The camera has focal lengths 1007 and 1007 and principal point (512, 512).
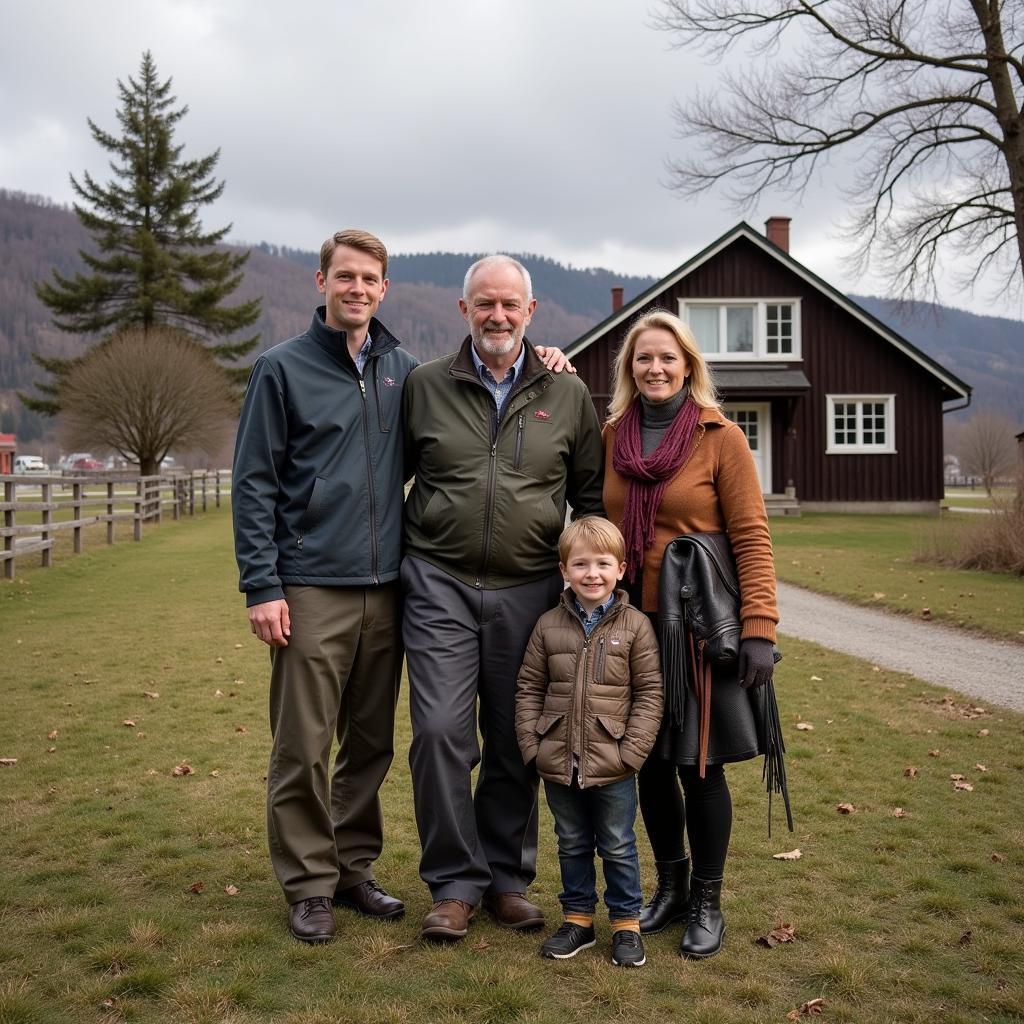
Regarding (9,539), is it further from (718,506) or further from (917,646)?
(718,506)

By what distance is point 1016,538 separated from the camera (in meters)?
14.0

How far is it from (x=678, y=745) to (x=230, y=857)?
223cm

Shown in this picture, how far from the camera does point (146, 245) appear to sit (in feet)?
141

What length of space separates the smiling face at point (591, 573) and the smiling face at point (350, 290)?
4.02 feet

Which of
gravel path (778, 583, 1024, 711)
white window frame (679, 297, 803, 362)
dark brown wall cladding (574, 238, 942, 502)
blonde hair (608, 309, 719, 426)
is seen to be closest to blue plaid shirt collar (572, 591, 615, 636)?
blonde hair (608, 309, 719, 426)

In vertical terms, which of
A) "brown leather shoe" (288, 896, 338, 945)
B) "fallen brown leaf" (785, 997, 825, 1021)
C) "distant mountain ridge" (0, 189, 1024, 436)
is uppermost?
"distant mountain ridge" (0, 189, 1024, 436)

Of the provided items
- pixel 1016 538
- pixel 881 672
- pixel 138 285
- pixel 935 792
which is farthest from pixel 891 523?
pixel 138 285

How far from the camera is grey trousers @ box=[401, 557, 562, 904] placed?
12.4 feet

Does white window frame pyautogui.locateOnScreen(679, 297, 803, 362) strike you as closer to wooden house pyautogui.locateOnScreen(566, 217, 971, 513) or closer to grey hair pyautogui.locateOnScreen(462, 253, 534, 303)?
wooden house pyautogui.locateOnScreen(566, 217, 971, 513)

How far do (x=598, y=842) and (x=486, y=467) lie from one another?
1458mm

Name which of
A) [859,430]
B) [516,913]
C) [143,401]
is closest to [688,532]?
[516,913]

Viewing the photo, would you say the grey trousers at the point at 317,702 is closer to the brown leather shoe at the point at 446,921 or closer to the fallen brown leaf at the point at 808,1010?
the brown leather shoe at the point at 446,921

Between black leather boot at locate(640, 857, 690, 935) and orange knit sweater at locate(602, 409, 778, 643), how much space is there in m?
1.05

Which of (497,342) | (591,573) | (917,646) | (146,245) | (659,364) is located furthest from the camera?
(146,245)
